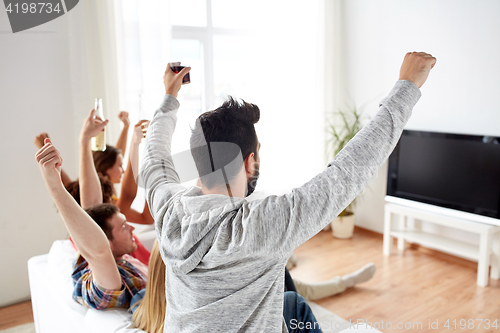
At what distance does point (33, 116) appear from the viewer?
8.46 feet

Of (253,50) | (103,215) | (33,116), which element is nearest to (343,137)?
(253,50)

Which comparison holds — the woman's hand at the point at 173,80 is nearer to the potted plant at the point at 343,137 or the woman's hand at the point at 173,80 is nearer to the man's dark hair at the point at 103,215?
the man's dark hair at the point at 103,215

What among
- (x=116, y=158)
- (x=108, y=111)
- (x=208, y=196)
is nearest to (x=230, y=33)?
(x=108, y=111)

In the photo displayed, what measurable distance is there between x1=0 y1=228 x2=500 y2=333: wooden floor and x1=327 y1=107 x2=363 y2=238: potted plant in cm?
18

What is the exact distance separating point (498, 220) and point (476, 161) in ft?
1.40

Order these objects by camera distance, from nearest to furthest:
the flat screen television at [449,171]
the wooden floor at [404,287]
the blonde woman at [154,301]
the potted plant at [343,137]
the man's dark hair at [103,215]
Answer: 1. the blonde woman at [154,301]
2. the man's dark hair at [103,215]
3. the wooden floor at [404,287]
4. the flat screen television at [449,171]
5. the potted plant at [343,137]

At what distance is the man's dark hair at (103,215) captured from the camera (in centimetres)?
149

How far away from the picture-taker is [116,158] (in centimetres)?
205

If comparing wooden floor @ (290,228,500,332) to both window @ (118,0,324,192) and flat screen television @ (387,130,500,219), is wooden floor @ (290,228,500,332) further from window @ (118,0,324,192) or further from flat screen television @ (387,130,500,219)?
window @ (118,0,324,192)

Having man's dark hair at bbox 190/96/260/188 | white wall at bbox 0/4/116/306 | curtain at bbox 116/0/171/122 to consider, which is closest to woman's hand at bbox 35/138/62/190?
man's dark hair at bbox 190/96/260/188

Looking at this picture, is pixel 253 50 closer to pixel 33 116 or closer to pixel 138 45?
pixel 138 45

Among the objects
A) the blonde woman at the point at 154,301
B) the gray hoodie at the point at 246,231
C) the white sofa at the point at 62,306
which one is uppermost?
the gray hoodie at the point at 246,231

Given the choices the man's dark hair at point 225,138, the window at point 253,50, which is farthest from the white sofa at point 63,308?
the window at point 253,50

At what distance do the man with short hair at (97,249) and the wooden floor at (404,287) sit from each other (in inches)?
54.9
